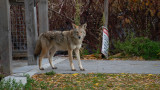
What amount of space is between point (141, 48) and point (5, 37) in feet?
18.2

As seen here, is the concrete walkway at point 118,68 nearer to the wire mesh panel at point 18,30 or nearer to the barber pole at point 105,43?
the barber pole at point 105,43

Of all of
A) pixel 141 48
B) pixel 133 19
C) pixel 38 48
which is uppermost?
pixel 133 19

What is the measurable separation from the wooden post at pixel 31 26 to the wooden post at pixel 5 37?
1636 millimetres

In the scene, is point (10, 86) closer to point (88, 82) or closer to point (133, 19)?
point (88, 82)

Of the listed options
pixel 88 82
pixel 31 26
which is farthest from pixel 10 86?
pixel 31 26

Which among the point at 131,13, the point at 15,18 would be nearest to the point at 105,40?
the point at 131,13

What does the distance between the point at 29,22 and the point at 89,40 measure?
3.96 m

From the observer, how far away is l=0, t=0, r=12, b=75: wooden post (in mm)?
4379

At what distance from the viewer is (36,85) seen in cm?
399

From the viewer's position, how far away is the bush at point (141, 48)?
313 inches

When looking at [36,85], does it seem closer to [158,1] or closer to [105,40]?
[105,40]

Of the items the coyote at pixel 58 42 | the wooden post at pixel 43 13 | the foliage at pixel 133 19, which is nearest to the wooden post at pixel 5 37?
the coyote at pixel 58 42

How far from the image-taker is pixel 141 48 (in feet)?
26.8

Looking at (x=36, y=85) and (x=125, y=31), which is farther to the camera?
(x=125, y=31)
